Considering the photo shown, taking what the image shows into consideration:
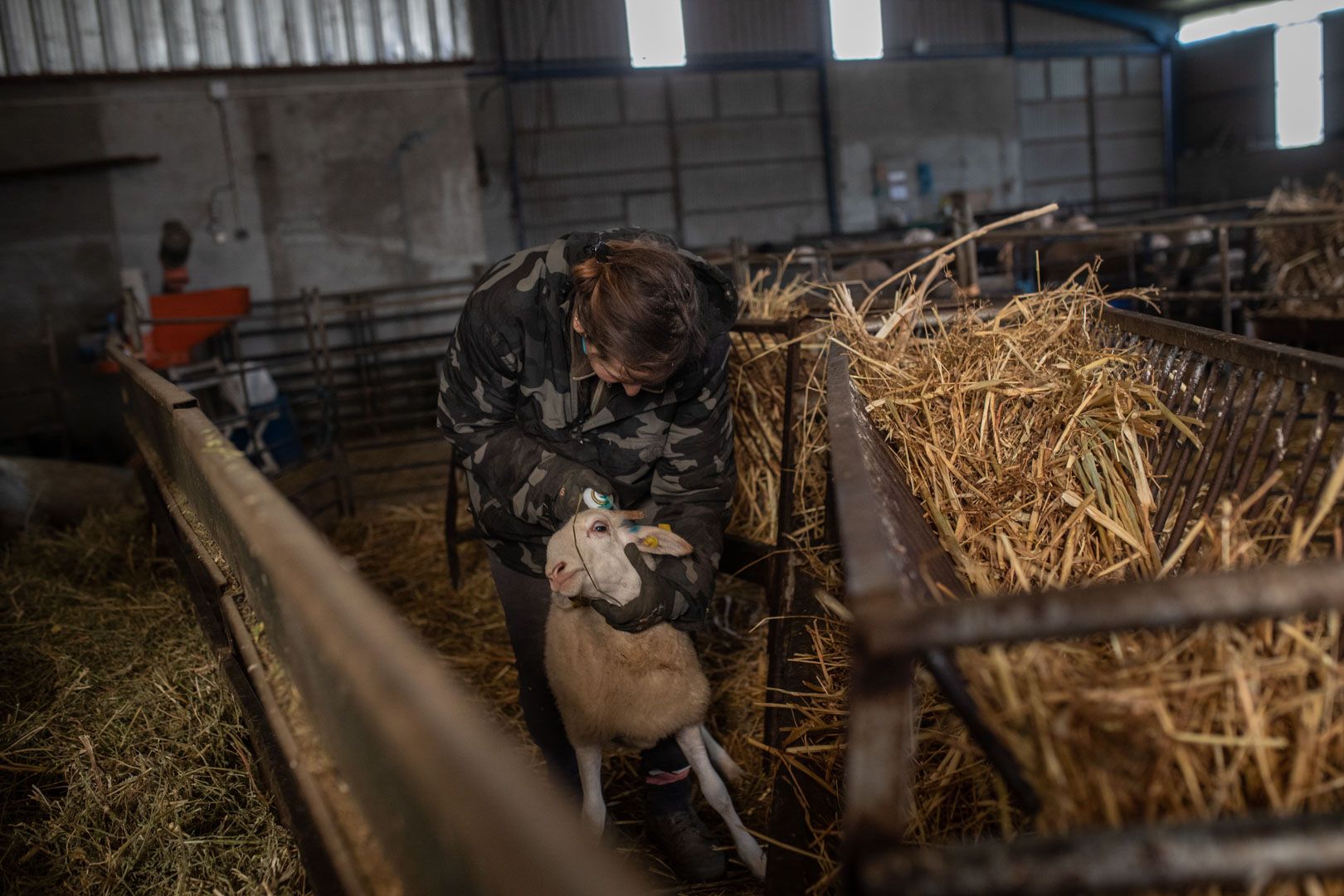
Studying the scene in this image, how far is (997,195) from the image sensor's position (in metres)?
21.4

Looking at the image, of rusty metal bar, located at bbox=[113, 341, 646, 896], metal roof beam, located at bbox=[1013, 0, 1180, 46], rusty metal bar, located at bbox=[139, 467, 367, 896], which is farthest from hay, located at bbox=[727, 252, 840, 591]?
metal roof beam, located at bbox=[1013, 0, 1180, 46]

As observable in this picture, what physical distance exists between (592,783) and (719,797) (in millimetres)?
359

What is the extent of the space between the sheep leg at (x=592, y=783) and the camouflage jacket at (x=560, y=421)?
0.45 metres

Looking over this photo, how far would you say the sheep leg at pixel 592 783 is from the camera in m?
2.92

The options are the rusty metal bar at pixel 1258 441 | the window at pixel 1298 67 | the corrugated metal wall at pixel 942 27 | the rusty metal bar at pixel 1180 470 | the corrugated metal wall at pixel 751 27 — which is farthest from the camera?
the window at pixel 1298 67

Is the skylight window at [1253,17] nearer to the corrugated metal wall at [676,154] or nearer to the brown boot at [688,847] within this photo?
the corrugated metal wall at [676,154]

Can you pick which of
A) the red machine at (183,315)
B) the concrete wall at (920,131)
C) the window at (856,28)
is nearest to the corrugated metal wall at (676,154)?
the concrete wall at (920,131)

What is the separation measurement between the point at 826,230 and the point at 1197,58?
10063 millimetres

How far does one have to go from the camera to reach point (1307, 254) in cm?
902

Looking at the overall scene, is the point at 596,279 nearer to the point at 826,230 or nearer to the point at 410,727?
the point at 410,727

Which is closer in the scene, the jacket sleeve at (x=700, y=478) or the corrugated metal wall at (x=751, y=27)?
the jacket sleeve at (x=700, y=478)

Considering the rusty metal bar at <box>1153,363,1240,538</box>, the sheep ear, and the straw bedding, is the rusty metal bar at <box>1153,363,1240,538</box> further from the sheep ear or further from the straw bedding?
the sheep ear

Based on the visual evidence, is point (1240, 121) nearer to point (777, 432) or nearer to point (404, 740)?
point (777, 432)

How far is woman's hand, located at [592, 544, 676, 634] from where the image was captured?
274cm
